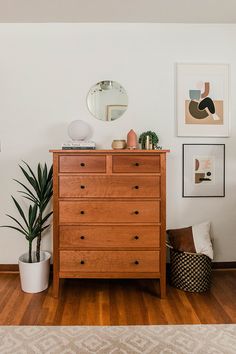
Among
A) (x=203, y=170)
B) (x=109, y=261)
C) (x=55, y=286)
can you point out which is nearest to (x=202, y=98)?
(x=203, y=170)

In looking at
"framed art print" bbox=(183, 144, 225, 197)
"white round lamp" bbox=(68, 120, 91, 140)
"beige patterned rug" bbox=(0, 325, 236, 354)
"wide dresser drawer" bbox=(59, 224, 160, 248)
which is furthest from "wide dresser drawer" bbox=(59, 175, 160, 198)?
"beige patterned rug" bbox=(0, 325, 236, 354)

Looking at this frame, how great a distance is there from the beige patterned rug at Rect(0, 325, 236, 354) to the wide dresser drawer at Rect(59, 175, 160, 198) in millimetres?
984

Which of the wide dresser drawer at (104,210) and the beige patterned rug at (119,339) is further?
the wide dresser drawer at (104,210)

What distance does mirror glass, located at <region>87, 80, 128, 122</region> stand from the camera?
3.02 meters

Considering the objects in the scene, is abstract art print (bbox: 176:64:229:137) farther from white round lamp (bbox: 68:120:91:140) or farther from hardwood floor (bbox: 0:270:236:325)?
hardwood floor (bbox: 0:270:236:325)

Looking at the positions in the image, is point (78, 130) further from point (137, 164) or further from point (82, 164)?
point (137, 164)

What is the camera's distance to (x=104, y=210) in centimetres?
251

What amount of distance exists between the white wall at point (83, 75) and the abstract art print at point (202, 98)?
76mm

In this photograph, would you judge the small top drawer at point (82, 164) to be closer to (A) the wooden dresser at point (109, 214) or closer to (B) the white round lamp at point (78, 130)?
(A) the wooden dresser at point (109, 214)

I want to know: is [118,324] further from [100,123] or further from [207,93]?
[207,93]

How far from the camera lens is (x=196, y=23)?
3.01 meters

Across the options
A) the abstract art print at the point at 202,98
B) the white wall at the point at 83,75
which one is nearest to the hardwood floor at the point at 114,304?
the white wall at the point at 83,75

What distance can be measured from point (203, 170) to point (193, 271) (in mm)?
1025

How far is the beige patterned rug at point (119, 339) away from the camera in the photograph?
1.87 meters
